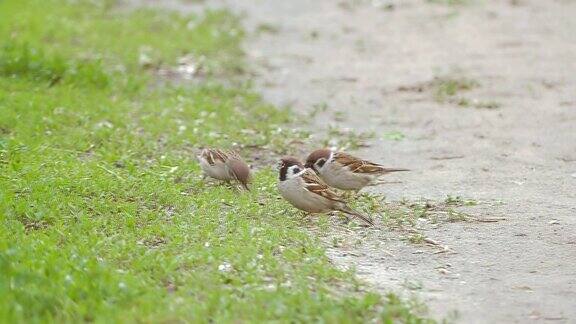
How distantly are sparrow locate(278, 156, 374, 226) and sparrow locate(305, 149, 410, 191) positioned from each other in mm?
608

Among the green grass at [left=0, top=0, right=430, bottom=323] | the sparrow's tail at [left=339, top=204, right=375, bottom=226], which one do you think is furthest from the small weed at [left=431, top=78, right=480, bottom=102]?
the sparrow's tail at [left=339, top=204, right=375, bottom=226]

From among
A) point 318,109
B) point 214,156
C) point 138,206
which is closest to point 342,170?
point 214,156

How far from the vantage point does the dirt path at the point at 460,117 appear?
788 cm

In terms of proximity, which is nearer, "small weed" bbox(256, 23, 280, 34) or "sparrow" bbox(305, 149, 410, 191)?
"sparrow" bbox(305, 149, 410, 191)

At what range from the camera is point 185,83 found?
48.0 ft

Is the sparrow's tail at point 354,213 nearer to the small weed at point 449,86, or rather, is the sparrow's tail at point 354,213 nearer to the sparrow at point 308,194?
the sparrow at point 308,194

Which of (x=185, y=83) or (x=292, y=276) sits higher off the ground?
(x=292, y=276)

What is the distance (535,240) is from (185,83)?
22.9ft

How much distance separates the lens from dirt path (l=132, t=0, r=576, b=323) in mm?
7879

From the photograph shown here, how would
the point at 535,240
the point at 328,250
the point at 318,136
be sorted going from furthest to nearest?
the point at 318,136
the point at 535,240
the point at 328,250

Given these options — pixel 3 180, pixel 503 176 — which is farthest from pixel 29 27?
pixel 503 176

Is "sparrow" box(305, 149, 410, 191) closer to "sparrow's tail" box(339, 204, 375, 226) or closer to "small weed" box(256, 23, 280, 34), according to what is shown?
"sparrow's tail" box(339, 204, 375, 226)

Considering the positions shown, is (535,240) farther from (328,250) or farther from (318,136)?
(318,136)

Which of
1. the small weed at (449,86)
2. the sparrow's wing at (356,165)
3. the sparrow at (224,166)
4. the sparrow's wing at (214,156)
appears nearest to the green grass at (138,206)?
the sparrow at (224,166)
